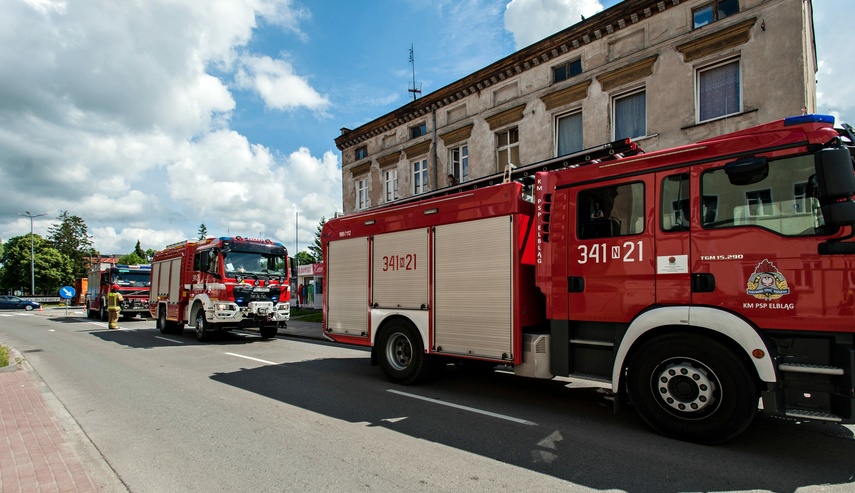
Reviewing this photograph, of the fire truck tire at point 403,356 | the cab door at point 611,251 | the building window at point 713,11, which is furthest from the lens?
the building window at point 713,11

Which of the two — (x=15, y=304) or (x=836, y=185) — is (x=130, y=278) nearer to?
(x=15, y=304)

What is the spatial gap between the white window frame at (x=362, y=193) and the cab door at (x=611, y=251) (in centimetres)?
1996

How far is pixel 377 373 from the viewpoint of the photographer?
8.52 metres

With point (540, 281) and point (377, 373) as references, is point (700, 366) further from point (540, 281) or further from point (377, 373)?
point (377, 373)

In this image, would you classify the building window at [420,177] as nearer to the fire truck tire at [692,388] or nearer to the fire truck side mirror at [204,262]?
the fire truck side mirror at [204,262]

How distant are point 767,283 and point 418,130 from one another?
745 inches

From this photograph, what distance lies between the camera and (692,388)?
4.57 m

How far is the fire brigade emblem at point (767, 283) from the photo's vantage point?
4.26 meters

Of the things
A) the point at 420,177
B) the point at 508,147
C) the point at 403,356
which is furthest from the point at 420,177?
the point at 403,356

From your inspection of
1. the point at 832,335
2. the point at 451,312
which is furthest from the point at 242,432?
the point at 832,335

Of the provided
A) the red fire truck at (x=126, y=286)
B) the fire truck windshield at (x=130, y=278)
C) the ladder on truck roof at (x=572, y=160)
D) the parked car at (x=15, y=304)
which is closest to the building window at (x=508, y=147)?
the ladder on truck roof at (x=572, y=160)

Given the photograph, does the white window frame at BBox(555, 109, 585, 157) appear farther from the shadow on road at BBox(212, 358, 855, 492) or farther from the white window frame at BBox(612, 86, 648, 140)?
the shadow on road at BBox(212, 358, 855, 492)

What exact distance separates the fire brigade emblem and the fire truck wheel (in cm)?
1323

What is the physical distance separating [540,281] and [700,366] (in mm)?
1896
